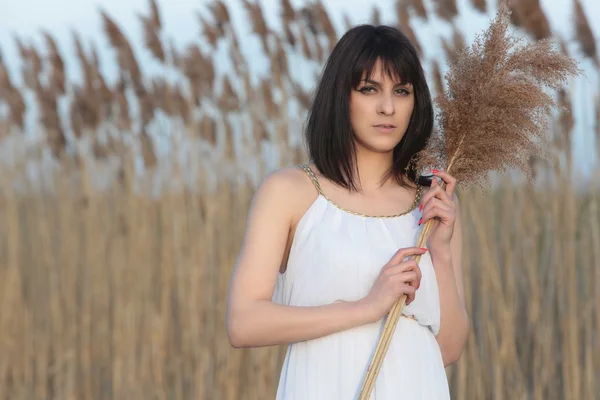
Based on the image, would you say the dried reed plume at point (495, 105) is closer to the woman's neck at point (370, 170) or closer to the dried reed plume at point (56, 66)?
the woman's neck at point (370, 170)

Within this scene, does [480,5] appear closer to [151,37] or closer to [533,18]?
[533,18]

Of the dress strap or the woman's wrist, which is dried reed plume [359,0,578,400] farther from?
the dress strap

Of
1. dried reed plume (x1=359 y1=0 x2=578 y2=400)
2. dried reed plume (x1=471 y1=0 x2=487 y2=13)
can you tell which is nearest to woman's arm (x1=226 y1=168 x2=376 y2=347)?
dried reed plume (x1=359 y1=0 x2=578 y2=400)

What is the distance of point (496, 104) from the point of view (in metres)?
1.68

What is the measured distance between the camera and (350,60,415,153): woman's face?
1723 millimetres

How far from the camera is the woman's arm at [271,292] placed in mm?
1608

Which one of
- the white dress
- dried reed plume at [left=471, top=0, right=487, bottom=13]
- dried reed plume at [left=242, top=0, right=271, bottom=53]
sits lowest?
the white dress

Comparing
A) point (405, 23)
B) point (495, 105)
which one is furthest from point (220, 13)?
point (495, 105)

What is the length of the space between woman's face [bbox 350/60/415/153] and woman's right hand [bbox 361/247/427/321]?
237 millimetres

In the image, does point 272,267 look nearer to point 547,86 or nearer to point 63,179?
point 547,86

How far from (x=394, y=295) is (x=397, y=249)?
14 cm

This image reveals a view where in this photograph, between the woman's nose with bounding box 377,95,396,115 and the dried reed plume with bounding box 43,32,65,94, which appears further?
the dried reed plume with bounding box 43,32,65,94

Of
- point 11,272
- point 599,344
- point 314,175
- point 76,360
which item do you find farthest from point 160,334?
point 314,175

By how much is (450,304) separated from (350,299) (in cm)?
22
